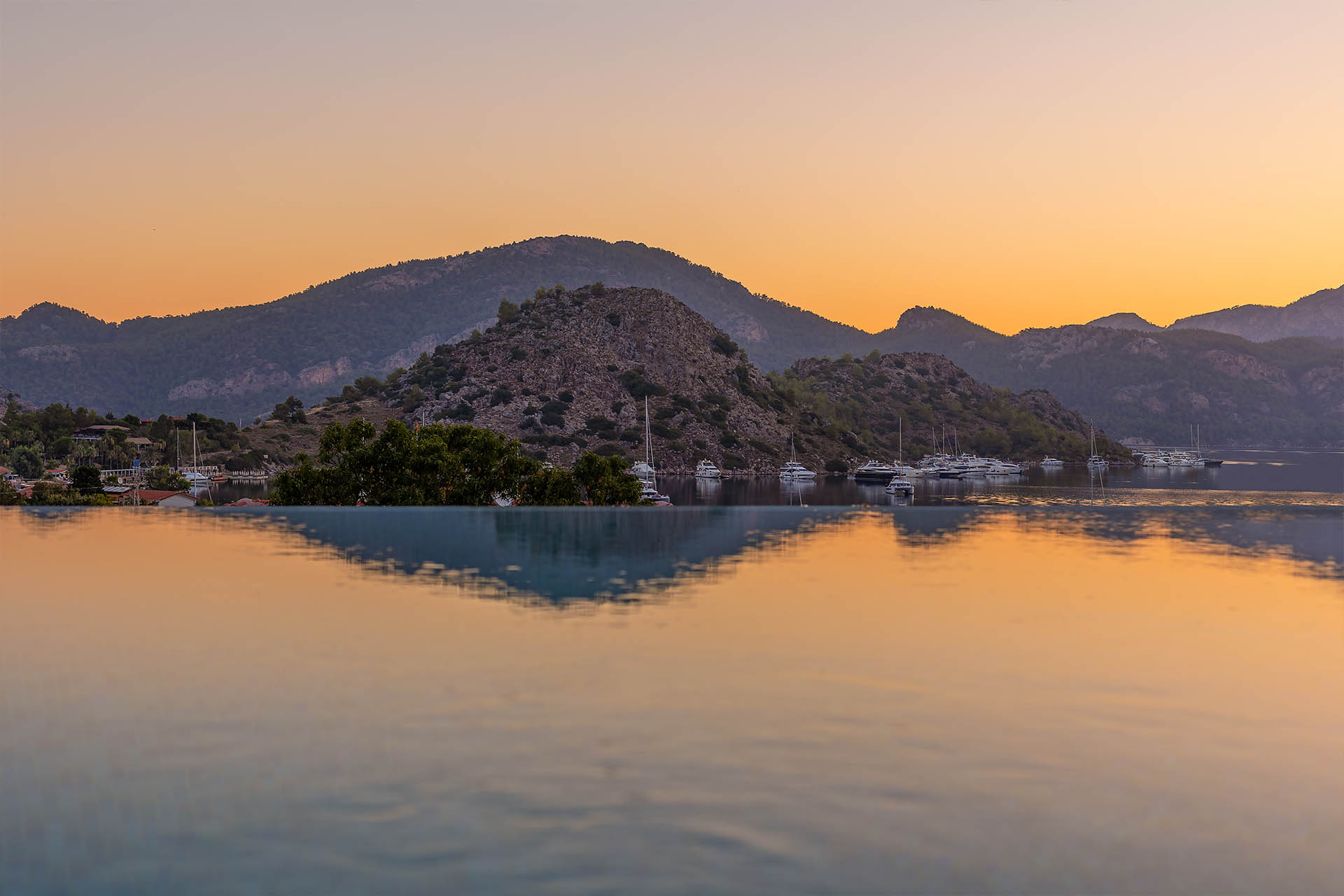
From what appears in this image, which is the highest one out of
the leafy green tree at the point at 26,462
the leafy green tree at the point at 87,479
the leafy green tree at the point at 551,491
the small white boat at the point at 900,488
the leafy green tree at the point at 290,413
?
the leafy green tree at the point at 290,413

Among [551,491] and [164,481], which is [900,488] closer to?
[551,491]

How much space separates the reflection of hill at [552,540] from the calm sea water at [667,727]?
377 mm

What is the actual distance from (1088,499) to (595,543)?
82587 mm

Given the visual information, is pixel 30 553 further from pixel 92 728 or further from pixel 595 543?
pixel 92 728

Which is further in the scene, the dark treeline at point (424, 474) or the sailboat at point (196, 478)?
the sailboat at point (196, 478)

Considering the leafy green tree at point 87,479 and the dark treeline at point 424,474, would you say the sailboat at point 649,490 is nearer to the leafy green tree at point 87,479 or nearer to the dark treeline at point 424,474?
the dark treeline at point 424,474

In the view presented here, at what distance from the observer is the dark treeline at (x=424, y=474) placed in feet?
129

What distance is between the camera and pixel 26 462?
395ft

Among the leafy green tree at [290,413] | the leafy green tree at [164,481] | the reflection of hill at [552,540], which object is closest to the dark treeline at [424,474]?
the reflection of hill at [552,540]

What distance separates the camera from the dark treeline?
39.4m

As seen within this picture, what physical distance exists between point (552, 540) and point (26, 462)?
119 meters

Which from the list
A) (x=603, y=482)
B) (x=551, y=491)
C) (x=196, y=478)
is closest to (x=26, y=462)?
(x=196, y=478)

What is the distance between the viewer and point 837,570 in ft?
73.3

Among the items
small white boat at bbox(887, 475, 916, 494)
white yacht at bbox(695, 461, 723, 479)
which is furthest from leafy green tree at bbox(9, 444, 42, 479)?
small white boat at bbox(887, 475, 916, 494)
